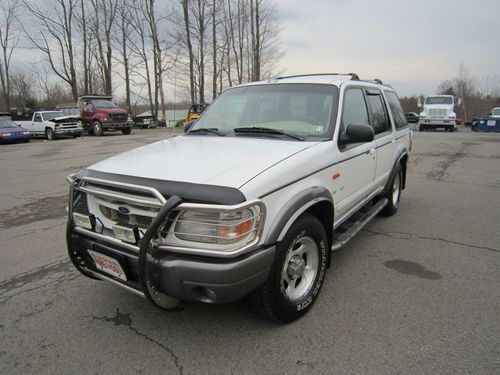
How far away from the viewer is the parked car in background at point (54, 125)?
23.1 metres

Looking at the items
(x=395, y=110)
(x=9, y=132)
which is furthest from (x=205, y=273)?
(x=9, y=132)

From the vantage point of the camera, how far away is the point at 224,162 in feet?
8.95

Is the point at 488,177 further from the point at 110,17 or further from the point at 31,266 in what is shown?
the point at 110,17

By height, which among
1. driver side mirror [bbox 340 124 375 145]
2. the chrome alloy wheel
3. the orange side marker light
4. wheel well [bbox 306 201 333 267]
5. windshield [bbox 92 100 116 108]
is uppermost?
windshield [bbox 92 100 116 108]

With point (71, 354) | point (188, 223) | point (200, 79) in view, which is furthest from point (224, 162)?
point (200, 79)

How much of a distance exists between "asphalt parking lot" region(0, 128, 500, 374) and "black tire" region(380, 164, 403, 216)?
0.82m

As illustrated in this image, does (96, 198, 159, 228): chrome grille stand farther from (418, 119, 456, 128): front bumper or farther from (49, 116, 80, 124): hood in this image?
(418, 119, 456, 128): front bumper

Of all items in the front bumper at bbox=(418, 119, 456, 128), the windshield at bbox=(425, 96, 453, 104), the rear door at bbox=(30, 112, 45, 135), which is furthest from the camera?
the windshield at bbox=(425, 96, 453, 104)

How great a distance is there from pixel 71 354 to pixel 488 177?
9.46 metres

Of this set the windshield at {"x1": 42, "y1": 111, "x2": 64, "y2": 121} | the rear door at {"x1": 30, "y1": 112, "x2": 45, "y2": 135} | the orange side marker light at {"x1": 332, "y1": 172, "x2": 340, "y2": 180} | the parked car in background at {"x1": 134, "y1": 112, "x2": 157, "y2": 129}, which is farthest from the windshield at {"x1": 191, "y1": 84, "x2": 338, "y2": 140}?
the parked car in background at {"x1": 134, "y1": 112, "x2": 157, "y2": 129}

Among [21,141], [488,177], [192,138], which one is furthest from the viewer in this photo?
[21,141]

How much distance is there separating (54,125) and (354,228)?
76.8 feet

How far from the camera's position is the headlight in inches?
90.9

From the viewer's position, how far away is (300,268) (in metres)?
3.02
